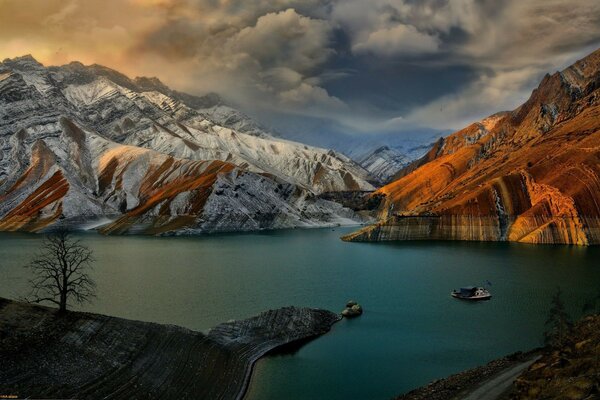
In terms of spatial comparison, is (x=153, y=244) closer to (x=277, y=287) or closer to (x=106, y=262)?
(x=106, y=262)

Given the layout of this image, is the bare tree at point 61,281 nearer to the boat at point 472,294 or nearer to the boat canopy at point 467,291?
the boat at point 472,294

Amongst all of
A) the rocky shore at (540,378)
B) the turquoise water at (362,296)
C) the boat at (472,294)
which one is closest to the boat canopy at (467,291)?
the boat at (472,294)

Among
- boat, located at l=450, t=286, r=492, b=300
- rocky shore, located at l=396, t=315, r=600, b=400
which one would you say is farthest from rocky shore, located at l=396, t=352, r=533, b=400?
boat, located at l=450, t=286, r=492, b=300

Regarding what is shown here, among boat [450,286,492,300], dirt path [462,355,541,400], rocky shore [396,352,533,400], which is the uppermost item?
boat [450,286,492,300]

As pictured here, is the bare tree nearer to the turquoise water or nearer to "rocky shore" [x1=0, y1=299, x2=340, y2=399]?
"rocky shore" [x1=0, y1=299, x2=340, y2=399]

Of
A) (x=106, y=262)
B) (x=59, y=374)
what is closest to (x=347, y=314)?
(x=59, y=374)

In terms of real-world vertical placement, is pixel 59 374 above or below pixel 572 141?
below
